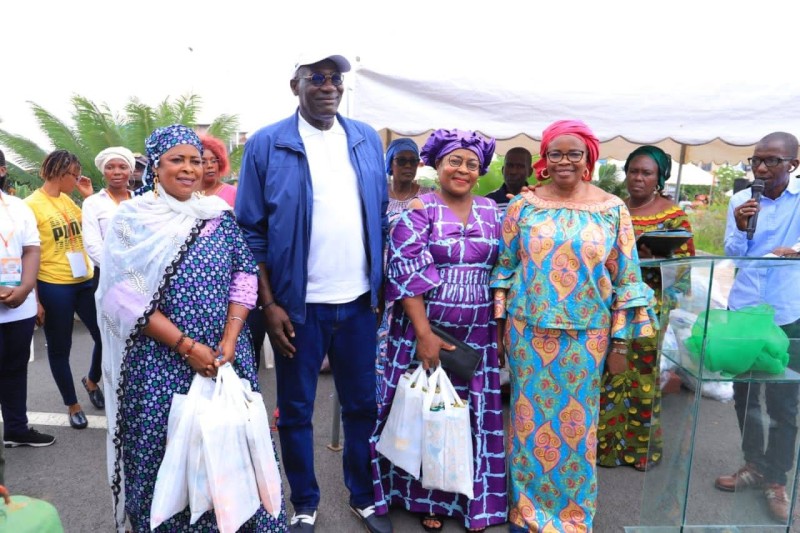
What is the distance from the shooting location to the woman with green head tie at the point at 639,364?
3.13 metres

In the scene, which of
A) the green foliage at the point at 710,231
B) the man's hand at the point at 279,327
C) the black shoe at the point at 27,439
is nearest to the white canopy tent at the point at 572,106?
the man's hand at the point at 279,327

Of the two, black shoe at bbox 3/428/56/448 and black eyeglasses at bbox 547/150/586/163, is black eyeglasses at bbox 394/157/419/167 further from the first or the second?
black shoe at bbox 3/428/56/448

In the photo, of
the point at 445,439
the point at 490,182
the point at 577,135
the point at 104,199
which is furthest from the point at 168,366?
the point at 490,182

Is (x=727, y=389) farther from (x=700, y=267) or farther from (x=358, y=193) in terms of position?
(x=358, y=193)

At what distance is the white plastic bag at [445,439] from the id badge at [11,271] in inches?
97.9

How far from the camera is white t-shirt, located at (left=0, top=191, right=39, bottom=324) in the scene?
3.08 meters

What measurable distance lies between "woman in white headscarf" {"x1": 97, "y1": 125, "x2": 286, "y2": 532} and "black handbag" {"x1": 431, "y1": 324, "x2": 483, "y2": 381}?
893mm

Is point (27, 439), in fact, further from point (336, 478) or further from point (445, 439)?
point (445, 439)

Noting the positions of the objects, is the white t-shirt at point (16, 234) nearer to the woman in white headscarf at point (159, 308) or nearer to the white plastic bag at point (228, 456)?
the woman in white headscarf at point (159, 308)

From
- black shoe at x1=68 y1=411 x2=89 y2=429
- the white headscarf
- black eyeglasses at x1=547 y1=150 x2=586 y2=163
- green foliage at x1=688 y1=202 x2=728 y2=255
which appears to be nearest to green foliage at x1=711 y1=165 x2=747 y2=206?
green foliage at x1=688 y1=202 x2=728 y2=255

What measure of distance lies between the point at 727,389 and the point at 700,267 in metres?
0.57

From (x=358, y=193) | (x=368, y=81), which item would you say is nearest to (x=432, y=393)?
(x=358, y=193)

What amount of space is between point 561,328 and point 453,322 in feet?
1.57

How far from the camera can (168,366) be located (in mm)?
2012
